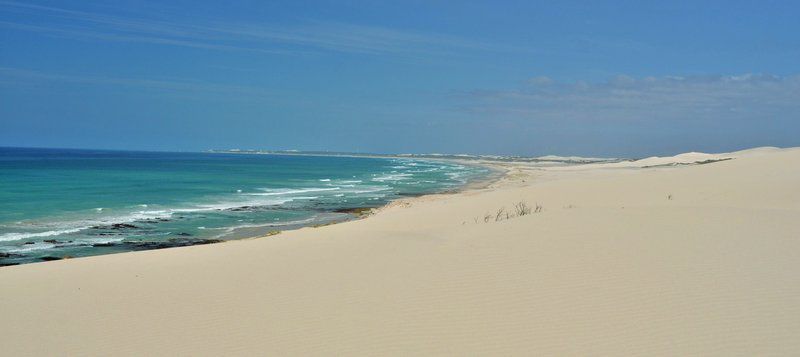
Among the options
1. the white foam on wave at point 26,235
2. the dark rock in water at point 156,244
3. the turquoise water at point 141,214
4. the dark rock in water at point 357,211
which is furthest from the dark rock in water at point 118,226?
the dark rock in water at point 357,211

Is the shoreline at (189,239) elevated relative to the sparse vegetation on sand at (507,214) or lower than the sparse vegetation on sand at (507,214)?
lower

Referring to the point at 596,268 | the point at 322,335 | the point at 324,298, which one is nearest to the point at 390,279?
the point at 324,298

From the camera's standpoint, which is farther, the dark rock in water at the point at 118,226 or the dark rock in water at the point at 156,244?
the dark rock in water at the point at 118,226

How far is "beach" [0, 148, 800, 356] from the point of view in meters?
5.96

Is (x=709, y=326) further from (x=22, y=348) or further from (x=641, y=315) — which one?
(x=22, y=348)

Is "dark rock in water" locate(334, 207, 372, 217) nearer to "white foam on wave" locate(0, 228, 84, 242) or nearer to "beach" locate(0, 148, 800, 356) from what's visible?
"white foam on wave" locate(0, 228, 84, 242)

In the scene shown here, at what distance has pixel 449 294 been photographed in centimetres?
755

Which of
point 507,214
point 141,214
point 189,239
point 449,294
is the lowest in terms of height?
point 189,239

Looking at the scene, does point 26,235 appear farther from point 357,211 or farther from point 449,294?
point 449,294

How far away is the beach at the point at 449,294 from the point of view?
5961 millimetres

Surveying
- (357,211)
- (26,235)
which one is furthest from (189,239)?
(357,211)

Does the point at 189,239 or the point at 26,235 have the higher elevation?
the point at 26,235

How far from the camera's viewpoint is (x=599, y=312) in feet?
21.7

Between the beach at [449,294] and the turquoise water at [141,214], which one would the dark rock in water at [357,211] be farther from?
the beach at [449,294]
